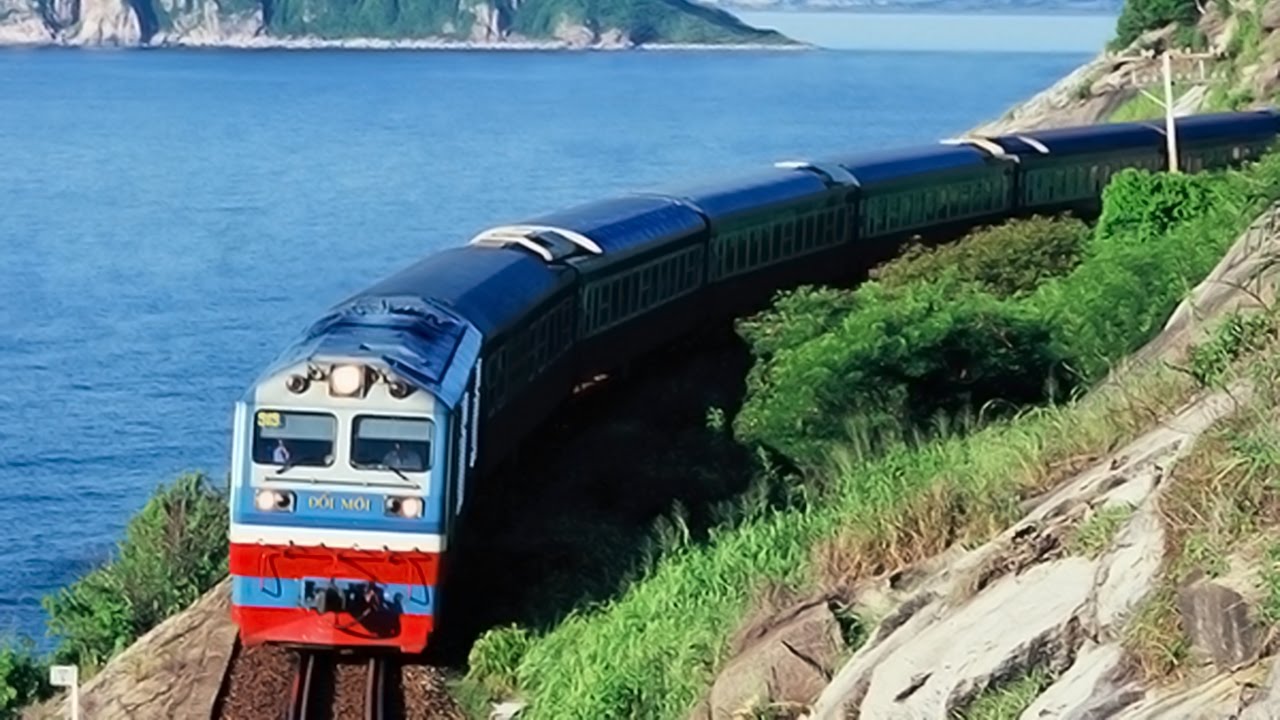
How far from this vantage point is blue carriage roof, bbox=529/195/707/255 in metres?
26.2

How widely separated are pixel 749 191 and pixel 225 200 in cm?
5927

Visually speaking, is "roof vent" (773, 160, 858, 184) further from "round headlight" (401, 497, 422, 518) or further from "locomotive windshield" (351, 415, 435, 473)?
"round headlight" (401, 497, 422, 518)

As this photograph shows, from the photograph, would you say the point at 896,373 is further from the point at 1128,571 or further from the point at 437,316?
the point at 1128,571

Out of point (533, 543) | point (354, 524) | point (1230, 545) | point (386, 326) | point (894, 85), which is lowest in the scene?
point (894, 85)

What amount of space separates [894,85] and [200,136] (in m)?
68.6

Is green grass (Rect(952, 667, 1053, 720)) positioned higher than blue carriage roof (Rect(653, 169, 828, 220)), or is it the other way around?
green grass (Rect(952, 667, 1053, 720))

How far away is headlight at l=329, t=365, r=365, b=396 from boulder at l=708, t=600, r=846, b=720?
5.06 meters

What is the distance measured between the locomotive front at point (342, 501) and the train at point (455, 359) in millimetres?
17

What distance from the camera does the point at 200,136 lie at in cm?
11794

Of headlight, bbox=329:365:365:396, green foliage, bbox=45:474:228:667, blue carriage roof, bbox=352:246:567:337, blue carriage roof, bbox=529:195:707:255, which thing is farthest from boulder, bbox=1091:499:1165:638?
green foliage, bbox=45:474:228:667

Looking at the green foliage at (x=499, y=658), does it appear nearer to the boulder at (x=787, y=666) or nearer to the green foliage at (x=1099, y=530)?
the boulder at (x=787, y=666)

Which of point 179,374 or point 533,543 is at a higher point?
point 533,543

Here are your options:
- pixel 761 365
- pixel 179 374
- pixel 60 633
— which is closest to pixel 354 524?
pixel 761 365

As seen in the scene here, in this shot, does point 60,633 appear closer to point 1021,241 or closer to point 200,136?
point 1021,241
